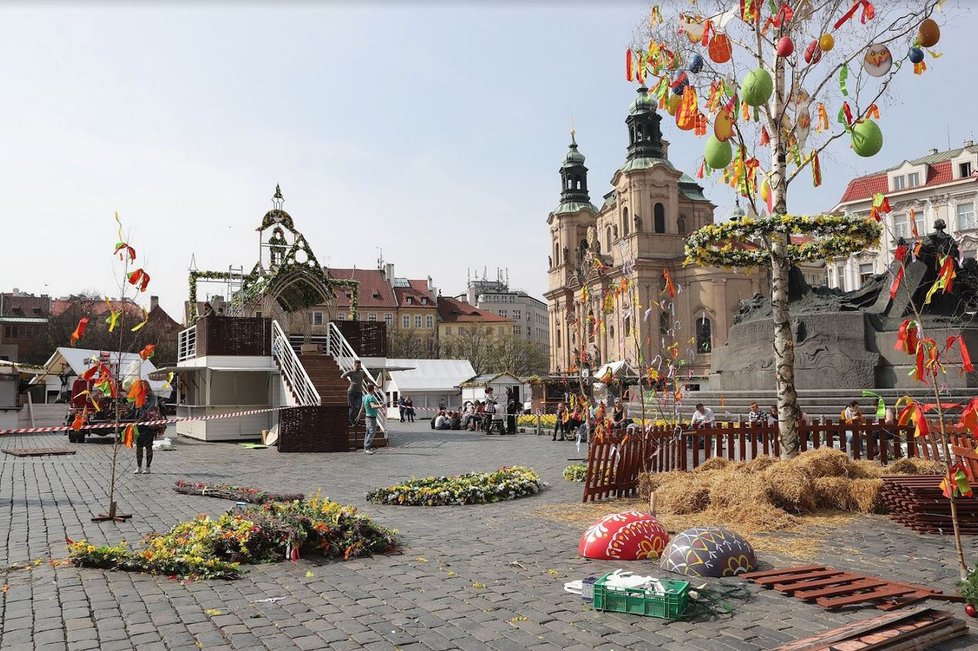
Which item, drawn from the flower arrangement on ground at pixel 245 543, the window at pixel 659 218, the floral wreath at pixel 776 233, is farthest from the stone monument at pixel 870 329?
the window at pixel 659 218

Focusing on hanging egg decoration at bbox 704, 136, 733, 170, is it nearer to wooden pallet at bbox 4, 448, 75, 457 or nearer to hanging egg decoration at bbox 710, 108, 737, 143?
hanging egg decoration at bbox 710, 108, 737, 143

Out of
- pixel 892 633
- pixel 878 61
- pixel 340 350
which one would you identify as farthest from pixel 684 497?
pixel 340 350

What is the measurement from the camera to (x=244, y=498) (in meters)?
11.6

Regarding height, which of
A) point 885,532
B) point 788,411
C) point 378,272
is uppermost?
point 378,272

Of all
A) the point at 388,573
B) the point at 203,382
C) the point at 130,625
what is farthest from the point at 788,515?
the point at 203,382

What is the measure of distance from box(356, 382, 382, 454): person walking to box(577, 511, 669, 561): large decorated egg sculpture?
1361cm

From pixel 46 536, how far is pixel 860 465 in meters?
10.9

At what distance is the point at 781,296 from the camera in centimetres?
1253

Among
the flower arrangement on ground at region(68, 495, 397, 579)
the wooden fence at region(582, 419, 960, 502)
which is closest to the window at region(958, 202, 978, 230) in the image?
the wooden fence at region(582, 419, 960, 502)

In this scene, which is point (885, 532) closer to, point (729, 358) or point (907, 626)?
point (907, 626)

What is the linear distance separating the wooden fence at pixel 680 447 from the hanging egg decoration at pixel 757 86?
17.2 ft

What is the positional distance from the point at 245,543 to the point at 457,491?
4521 millimetres

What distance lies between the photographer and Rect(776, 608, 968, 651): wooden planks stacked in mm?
4816

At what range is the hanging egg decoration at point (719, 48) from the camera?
38.8 ft
